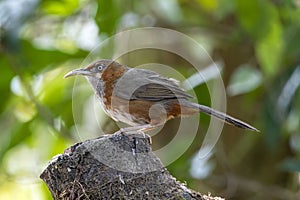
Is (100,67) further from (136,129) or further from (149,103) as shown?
(136,129)

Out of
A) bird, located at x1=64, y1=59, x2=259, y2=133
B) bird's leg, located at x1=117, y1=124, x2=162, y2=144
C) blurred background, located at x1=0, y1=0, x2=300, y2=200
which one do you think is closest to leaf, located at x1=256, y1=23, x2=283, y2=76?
blurred background, located at x1=0, y1=0, x2=300, y2=200

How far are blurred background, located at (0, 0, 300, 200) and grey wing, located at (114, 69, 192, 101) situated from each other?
1160 mm

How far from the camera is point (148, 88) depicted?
4.32m

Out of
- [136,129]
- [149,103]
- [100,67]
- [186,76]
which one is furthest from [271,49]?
[136,129]

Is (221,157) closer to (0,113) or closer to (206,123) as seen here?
(206,123)

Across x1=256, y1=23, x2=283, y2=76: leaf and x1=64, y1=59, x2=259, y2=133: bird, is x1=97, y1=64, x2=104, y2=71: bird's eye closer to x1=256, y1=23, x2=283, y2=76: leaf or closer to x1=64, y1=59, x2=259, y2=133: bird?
x1=64, y1=59, x2=259, y2=133: bird

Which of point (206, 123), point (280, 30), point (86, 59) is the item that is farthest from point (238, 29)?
point (86, 59)

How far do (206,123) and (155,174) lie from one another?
255 centimetres

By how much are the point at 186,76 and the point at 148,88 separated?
1.69m

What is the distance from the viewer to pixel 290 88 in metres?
6.05

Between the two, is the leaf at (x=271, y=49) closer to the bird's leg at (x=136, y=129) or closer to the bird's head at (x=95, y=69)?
the bird's head at (x=95, y=69)

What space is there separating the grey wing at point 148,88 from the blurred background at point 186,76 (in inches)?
45.7

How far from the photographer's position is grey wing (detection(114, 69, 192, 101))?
4.29 m

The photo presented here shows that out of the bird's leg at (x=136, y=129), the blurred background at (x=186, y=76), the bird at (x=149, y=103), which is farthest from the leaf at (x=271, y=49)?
the bird's leg at (x=136, y=129)
